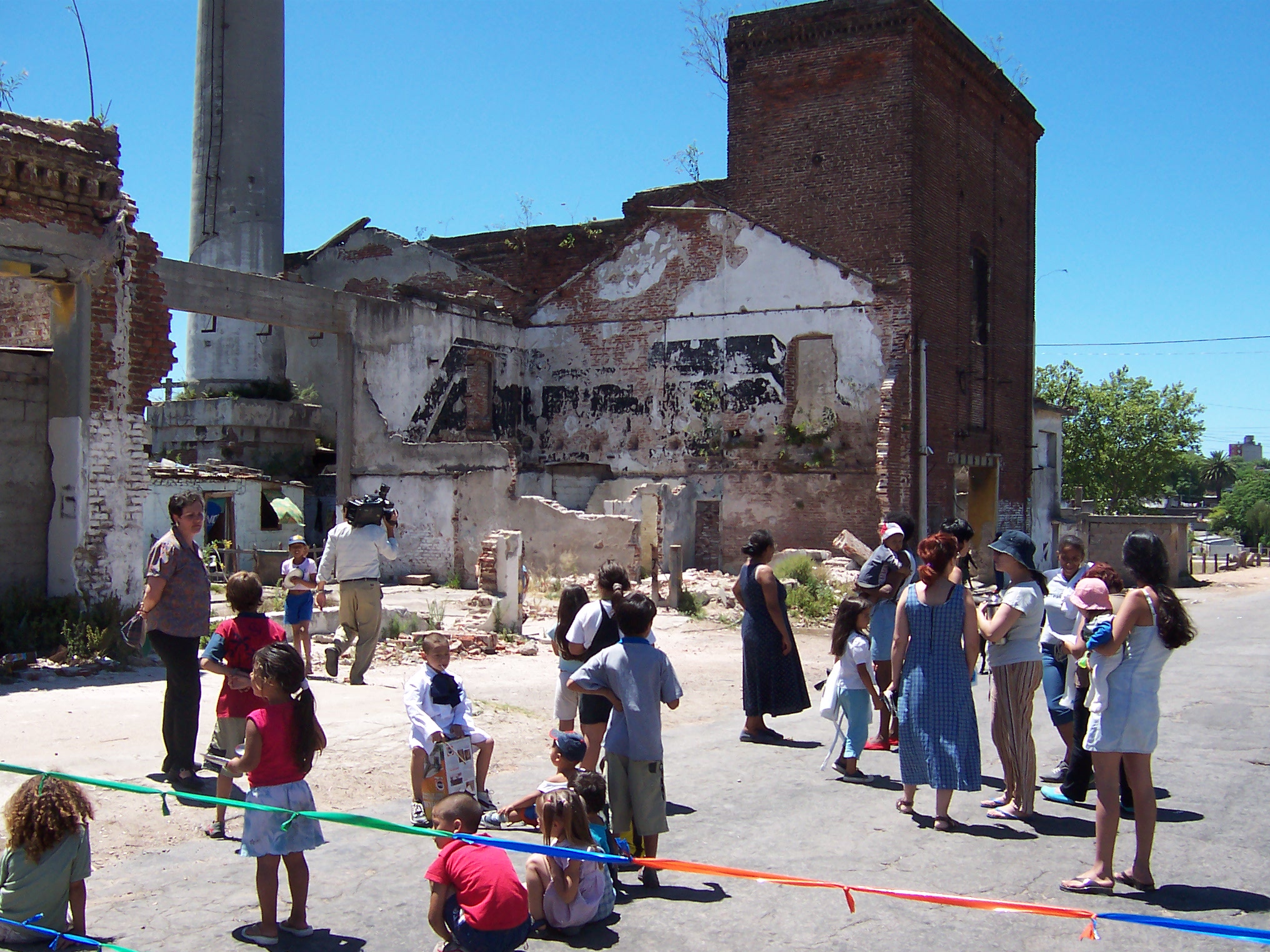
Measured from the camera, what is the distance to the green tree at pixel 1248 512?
213ft

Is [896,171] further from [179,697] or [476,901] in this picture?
[476,901]

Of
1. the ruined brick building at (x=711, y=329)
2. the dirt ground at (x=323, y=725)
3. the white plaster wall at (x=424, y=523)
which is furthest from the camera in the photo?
the ruined brick building at (x=711, y=329)

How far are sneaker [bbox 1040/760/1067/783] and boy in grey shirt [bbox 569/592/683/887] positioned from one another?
322 cm

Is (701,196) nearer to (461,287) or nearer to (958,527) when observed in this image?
(461,287)

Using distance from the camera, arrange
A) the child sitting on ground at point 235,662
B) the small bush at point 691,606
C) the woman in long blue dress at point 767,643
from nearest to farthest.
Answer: the child sitting on ground at point 235,662, the woman in long blue dress at point 767,643, the small bush at point 691,606

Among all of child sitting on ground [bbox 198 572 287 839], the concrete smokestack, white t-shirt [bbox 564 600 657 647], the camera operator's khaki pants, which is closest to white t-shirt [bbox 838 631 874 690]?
→ white t-shirt [bbox 564 600 657 647]

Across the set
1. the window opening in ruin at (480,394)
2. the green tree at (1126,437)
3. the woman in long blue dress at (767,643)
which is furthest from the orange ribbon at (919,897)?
the green tree at (1126,437)

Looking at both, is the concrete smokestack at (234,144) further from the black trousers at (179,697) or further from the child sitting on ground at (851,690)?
the child sitting on ground at (851,690)

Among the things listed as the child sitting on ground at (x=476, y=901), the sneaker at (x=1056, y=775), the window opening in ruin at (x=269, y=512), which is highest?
the window opening in ruin at (x=269, y=512)

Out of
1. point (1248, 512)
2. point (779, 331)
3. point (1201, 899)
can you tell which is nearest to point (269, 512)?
point (779, 331)

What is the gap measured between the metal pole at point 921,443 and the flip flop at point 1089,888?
1826cm

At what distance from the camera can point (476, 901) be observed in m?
3.91

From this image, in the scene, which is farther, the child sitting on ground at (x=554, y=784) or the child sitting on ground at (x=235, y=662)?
the child sitting on ground at (x=235, y=662)

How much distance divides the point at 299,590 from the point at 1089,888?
718 cm
